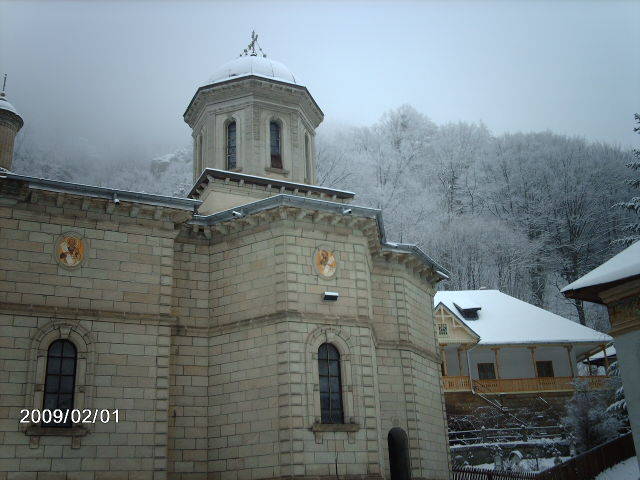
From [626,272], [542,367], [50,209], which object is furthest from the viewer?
[542,367]

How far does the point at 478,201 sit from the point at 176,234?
47161 millimetres

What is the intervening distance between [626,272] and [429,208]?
161ft

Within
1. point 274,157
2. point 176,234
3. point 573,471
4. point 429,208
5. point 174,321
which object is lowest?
point 573,471

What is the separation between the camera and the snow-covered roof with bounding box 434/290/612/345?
35500mm

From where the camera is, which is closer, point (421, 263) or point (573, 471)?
point (573, 471)

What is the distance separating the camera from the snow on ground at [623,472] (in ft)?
65.3

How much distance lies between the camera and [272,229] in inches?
773

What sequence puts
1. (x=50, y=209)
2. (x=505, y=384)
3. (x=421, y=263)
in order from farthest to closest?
(x=505, y=384) → (x=421, y=263) → (x=50, y=209)

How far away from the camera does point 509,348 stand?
119 ft

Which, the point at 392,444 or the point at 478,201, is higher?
the point at 478,201

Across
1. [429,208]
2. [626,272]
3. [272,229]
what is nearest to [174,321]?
[272,229]

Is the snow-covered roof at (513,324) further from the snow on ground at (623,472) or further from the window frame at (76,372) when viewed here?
the window frame at (76,372)

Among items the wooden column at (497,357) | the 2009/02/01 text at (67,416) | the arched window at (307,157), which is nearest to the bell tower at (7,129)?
the arched window at (307,157)

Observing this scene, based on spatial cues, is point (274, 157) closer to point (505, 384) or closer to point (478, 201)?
point (505, 384)
